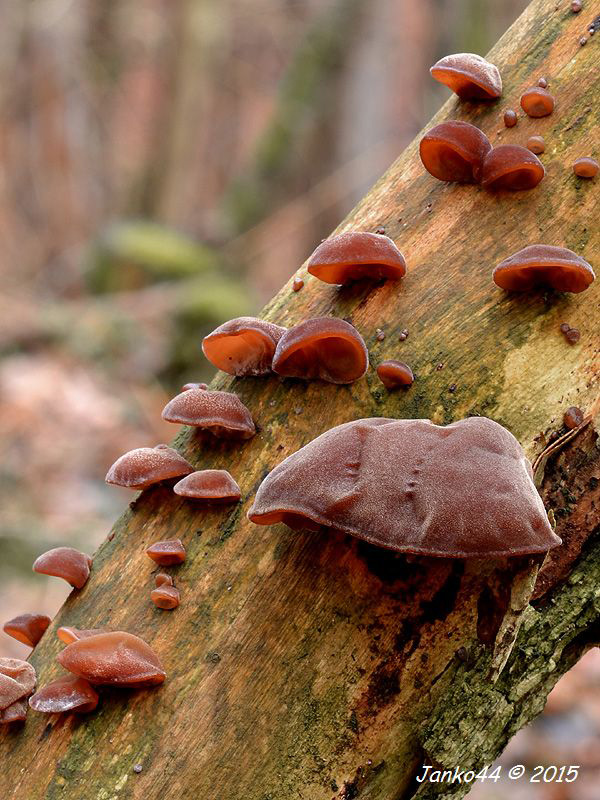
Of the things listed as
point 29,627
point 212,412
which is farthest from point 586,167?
point 29,627

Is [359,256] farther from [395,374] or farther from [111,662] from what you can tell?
[111,662]

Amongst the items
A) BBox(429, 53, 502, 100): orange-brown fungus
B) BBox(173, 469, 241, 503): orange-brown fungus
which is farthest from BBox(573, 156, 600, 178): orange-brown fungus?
BBox(173, 469, 241, 503): orange-brown fungus

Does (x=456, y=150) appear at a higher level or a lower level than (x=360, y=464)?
higher

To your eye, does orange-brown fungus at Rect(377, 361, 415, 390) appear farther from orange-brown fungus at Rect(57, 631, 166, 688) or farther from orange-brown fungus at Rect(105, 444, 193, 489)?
orange-brown fungus at Rect(57, 631, 166, 688)

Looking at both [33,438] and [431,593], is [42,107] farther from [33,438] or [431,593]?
[431,593]

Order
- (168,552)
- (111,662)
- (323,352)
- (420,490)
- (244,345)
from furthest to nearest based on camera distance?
(244,345), (323,352), (168,552), (111,662), (420,490)

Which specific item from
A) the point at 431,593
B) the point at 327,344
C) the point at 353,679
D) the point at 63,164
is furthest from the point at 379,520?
the point at 63,164

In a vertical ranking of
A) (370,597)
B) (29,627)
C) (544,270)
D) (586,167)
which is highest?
(586,167)
